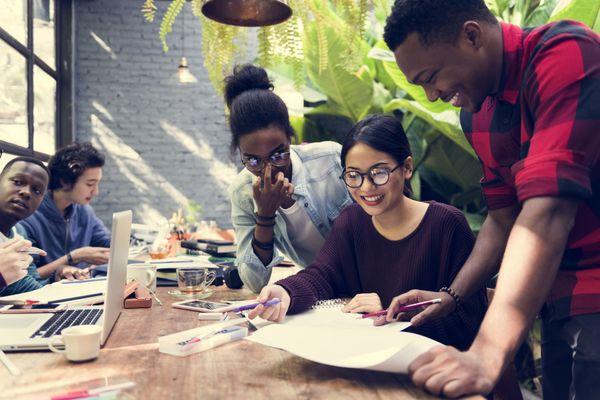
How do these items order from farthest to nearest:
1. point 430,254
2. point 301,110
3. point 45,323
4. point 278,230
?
point 301,110, point 278,230, point 430,254, point 45,323

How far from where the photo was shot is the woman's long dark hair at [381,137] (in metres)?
1.44

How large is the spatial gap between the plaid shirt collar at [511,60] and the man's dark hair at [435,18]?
0.05 metres

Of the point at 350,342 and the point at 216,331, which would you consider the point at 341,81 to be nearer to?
the point at 216,331

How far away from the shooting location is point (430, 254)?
4.53 ft

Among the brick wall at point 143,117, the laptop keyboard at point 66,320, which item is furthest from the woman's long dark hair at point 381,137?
the brick wall at point 143,117

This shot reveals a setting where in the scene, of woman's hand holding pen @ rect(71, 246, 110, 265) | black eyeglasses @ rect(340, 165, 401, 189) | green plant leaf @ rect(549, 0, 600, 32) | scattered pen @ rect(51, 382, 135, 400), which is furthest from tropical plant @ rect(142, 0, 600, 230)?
woman's hand holding pen @ rect(71, 246, 110, 265)

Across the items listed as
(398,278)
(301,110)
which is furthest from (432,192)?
(398,278)

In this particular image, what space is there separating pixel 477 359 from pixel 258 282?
0.99m

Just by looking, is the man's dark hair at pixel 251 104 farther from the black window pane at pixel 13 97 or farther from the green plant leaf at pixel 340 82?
the black window pane at pixel 13 97

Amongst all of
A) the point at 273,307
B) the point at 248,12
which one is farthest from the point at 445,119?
the point at 273,307

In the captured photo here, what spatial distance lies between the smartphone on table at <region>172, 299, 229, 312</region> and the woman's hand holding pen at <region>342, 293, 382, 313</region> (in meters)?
0.34

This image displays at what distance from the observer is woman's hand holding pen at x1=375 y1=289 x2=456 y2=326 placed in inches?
42.0

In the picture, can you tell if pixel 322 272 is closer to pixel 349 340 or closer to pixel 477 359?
pixel 349 340

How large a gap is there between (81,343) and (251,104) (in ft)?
3.29
